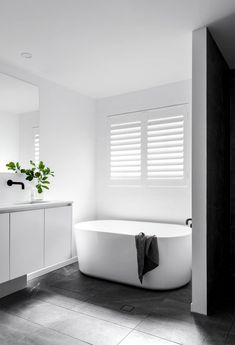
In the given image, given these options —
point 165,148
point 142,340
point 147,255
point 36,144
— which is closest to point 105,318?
point 142,340

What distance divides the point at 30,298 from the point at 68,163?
191 centimetres

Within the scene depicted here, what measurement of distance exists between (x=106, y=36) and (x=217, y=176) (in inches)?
69.8

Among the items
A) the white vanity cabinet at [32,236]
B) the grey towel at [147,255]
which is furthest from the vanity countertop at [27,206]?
the grey towel at [147,255]

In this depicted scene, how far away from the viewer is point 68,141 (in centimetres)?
416

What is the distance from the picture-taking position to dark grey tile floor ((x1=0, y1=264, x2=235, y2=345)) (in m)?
2.16

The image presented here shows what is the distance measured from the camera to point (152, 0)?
83.4 inches

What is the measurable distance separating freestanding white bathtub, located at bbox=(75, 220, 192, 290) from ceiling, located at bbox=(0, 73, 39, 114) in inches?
65.7

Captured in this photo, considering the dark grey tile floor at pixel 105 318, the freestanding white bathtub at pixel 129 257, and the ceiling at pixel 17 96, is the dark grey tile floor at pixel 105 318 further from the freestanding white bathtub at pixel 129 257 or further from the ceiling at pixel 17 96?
the ceiling at pixel 17 96

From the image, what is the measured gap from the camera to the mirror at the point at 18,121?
3.26m

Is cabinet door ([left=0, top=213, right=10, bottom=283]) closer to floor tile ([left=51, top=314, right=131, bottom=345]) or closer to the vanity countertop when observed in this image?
the vanity countertop

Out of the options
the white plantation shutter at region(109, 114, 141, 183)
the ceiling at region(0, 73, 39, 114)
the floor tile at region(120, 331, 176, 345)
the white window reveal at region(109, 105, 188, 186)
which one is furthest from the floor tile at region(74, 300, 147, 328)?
the ceiling at region(0, 73, 39, 114)

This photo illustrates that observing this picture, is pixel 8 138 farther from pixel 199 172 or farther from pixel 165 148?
pixel 199 172

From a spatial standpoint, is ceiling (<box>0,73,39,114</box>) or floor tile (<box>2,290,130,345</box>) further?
ceiling (<box>0,73,39,114</box>)

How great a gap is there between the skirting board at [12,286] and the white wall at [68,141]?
1121 millimetres
